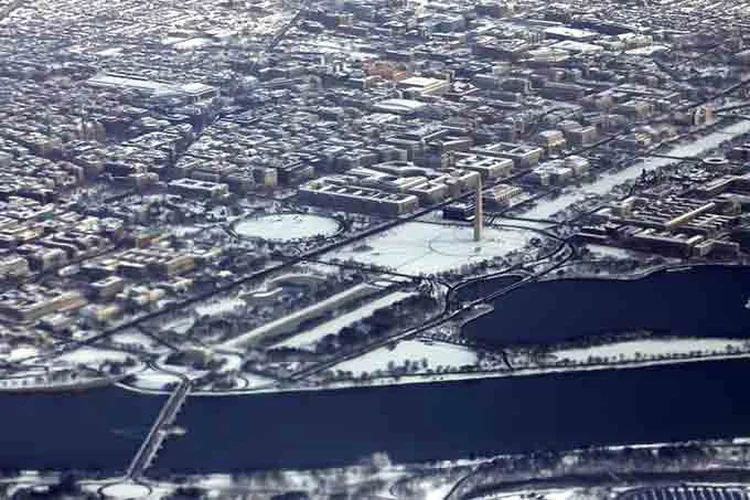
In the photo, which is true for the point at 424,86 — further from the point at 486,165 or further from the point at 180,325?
the point at 180,325

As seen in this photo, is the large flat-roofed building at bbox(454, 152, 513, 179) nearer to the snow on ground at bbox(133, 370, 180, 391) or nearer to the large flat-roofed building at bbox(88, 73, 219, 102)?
the large flat-roofed building at bbox(88, 73, 219, 102)

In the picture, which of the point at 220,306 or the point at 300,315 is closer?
the point at 300,315

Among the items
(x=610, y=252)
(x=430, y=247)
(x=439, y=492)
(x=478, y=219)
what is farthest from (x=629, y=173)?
(x=439, y=492)

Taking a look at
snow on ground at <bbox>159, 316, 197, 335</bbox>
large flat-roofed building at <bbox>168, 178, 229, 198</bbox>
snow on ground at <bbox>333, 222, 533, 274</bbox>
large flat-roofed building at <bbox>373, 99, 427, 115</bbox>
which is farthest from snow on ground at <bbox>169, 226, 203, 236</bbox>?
large flat-roofed building at <bbox>373, 99, 427, 115</bbox>

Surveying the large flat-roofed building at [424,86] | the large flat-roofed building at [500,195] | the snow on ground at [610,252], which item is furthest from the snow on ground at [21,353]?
the large flat-roofed building at [424,86]

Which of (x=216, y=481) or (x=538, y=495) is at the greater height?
(x=216, y=481)

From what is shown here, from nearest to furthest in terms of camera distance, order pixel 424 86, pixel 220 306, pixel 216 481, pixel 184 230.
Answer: pixel 216 481, pixel 220 306, pixel 184 230, pixel 424 86

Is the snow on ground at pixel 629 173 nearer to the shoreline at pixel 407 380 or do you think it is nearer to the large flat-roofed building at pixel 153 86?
the shoreline at pixel 407 380
